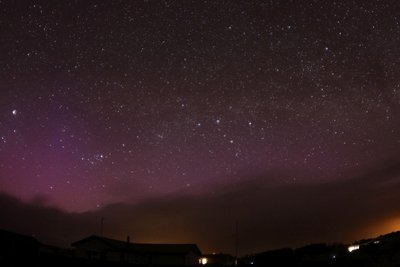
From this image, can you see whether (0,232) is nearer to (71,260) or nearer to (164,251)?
(71,260)

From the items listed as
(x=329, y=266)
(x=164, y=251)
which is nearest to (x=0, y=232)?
(x=329, y=266)

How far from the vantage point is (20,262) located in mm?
21609

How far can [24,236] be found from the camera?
29.3 m

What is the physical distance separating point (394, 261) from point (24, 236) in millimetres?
37845

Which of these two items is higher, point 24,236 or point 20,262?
point 24,236

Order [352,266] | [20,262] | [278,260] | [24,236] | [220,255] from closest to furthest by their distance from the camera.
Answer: [20,262] → [24,236] → [352,266] → [278,260] → [220,255]

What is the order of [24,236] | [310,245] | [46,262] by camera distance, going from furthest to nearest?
[310,245], [24,236], [46,262]

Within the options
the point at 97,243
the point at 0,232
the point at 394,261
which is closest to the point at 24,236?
the point at 0,232

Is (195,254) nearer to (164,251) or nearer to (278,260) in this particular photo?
(164,251)

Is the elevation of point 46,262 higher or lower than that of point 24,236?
lower

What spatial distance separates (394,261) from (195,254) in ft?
96.6

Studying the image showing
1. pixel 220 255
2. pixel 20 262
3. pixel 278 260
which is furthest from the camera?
pixel 220 255

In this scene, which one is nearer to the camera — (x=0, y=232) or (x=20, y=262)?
(x=20, y=262)

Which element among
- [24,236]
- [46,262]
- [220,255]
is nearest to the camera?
[46,262]
